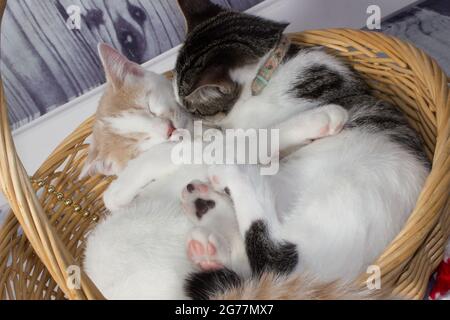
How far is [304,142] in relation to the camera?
1.31m

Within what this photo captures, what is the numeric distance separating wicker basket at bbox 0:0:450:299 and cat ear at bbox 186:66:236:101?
415 millimetres

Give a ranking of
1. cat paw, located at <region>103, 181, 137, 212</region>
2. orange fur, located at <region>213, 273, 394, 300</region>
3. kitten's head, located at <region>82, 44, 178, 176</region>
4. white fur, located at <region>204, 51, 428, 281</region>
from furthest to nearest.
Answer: kitten's head, located at <region>82, 44, 178, 176</region>
cat paw, located at <region>103, 181, 137, 212</region>
white fur, located at <region>204, 51, 428, 281</region>
orange fur, located at <region>213, 273, 394, 300</region>

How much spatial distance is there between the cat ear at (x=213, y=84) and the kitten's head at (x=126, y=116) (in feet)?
0.50

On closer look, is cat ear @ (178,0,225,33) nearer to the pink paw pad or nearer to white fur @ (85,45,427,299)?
white fur @ (85,45,427,299)

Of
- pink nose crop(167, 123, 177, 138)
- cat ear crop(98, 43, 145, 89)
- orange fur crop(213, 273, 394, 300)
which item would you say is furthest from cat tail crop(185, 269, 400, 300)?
cat ear crop(98, 43, 145, 89)

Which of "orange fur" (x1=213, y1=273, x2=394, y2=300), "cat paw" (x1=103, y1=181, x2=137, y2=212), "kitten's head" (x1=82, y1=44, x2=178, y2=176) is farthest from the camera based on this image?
"kitten's head" (x1=82, y1=44, x2=178, y2=176)

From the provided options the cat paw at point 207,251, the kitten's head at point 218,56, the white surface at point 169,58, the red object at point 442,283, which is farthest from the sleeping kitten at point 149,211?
the white surface at point 169,58

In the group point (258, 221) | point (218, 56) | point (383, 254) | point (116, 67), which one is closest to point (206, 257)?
point (258, 221)

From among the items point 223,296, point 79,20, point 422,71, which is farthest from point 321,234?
point 79,20

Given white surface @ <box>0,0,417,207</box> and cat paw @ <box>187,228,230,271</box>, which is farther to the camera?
white surface @ <box>0,0,417,207</box>

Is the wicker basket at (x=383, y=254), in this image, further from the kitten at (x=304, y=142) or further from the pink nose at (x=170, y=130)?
the pink nose at (x=170, y=130)

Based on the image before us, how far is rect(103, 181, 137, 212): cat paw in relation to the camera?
137cm
